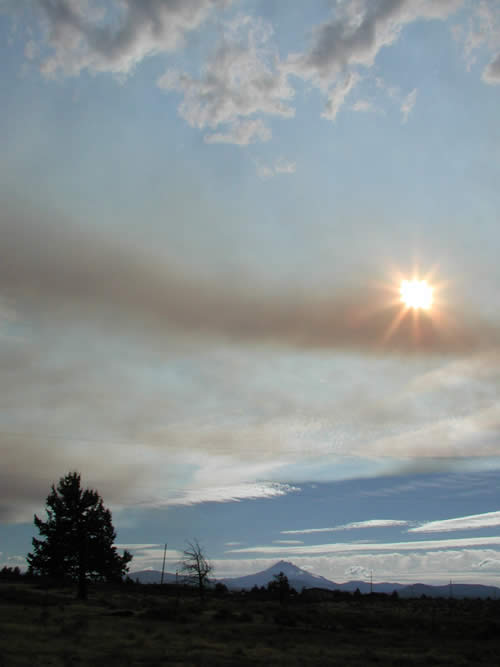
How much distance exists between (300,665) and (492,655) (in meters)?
14.5

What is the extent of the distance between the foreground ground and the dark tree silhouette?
2770 mm

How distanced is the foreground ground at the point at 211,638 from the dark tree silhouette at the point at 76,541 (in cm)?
277

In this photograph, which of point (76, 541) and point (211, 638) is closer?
point (211, 638)

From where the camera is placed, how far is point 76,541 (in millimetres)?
48969

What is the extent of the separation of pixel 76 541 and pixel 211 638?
2166 centimetres

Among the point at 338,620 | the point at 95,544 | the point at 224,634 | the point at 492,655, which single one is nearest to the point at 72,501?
the point at 95,544

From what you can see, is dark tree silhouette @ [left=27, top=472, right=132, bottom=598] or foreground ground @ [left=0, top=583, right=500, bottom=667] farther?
dark tree silhouette @ [left=27, top=472, right=132, bottom=598]

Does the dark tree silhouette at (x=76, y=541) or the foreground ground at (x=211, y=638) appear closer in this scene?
the foreground ground at (x=211, y=638)

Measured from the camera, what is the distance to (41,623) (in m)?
33.3

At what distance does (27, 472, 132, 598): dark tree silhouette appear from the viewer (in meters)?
48.2

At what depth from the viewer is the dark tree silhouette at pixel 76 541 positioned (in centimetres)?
4816

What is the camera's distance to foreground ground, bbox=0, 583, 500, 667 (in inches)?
953

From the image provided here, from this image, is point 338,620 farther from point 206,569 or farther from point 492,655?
point 206,569

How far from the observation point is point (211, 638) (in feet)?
106
